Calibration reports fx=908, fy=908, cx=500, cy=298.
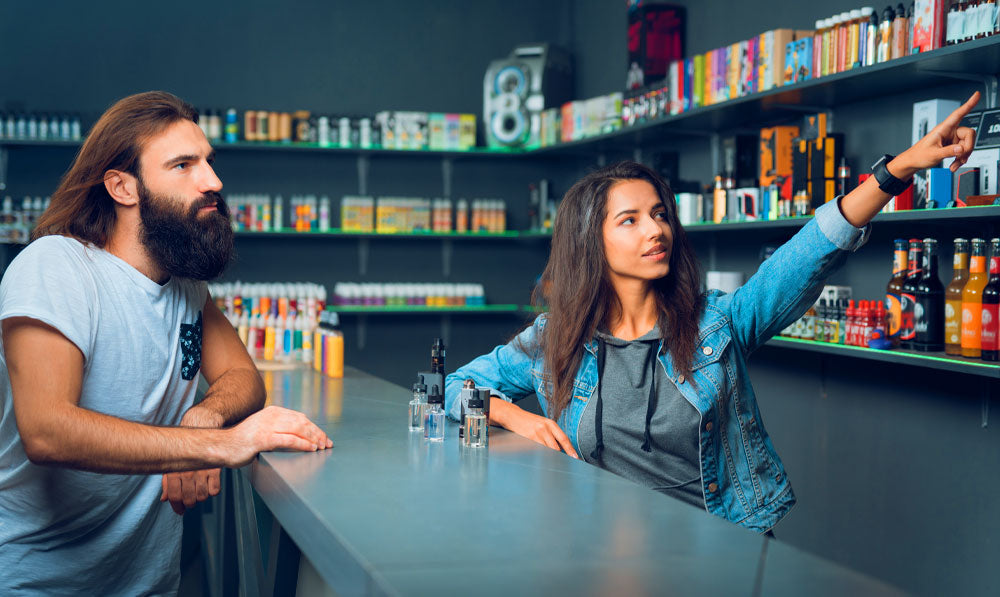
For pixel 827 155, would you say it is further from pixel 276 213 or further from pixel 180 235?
pixel 276 213

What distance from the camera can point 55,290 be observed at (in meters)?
1.64

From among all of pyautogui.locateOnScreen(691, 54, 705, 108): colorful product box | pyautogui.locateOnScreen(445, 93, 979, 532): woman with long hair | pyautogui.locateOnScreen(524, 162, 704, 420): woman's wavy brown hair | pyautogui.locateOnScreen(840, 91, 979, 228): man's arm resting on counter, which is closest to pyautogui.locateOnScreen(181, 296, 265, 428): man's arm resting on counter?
pyautogui.locateOnScreen(445, 93, 979, 532): woman with long hair

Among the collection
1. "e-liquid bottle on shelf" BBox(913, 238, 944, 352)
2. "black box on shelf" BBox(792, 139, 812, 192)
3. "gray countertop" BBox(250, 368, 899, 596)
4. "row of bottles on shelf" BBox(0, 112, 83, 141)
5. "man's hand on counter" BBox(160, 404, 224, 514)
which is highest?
"row of bottles on shelf" BBox(0, 112, 83, 141)

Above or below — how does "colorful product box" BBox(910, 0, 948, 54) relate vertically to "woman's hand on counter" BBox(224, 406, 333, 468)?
above

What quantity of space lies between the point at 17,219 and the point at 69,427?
431cm

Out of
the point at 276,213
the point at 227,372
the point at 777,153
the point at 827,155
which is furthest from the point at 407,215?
the point at 227,372

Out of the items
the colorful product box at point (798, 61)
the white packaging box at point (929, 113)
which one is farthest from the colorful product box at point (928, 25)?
the colorful product box at point (798, 61)

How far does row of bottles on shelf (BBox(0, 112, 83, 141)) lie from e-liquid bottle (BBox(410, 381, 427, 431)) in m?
4.18

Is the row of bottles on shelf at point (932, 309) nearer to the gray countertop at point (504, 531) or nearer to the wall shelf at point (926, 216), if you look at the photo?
the wall shelf at point (926, 216)

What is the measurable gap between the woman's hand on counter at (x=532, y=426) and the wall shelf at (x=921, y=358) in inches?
54.5

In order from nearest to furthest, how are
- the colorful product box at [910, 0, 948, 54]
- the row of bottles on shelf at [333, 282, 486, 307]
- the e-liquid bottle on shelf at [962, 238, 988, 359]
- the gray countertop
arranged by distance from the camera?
the gray countertop
the e-liquid bottle on shelf at [962, 238, 988, 359]
the colorful product box at [910, 0, 948, 54]
the row of bottles on shelf at [333, 282, 486, 307]

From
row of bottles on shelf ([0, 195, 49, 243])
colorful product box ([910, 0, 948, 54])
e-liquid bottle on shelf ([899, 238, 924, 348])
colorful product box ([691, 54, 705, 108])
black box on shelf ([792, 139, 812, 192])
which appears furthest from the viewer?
row of bottles on shelf ([0, 195, 49, 243])

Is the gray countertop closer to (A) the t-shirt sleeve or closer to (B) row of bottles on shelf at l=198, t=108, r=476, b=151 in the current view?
(A) the t-shirt sleeve

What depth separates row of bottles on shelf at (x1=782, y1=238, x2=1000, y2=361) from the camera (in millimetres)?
2748
